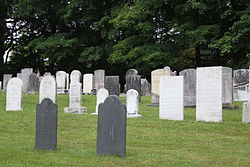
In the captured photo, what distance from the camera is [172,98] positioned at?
44.9 ft

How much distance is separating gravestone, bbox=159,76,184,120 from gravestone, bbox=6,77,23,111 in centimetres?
533

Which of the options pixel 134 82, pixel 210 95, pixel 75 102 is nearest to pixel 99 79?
pixel 134 82

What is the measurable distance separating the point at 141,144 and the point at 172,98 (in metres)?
4.15

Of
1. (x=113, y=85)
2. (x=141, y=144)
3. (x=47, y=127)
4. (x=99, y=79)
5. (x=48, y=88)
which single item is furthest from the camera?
(x=99, y=79)

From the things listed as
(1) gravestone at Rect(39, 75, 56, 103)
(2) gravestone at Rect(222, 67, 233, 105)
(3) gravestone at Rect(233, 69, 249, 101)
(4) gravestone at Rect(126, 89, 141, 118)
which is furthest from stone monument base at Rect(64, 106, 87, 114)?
(3) gravestone at Rect(233, 69, 249, 101)

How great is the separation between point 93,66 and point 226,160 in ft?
95.7

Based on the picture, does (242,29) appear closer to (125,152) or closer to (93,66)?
(93,66)

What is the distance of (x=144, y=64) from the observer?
97.5 ft

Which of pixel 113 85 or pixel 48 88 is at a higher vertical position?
pixel 113 85

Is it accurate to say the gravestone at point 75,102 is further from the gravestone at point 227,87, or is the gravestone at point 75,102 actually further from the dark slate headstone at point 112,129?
the dark slate headstone at point 112,129

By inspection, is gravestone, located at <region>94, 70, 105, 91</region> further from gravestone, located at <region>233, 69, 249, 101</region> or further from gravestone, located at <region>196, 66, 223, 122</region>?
gravestone, located at <region>196, 66, 223, 122</region>

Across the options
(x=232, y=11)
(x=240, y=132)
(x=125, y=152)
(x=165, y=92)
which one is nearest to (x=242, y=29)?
(x=232, y=11)

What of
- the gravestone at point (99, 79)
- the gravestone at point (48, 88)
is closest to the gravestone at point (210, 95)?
the gravestone at point (48, 88)

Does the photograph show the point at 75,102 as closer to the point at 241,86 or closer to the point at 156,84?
the point at 156,84
